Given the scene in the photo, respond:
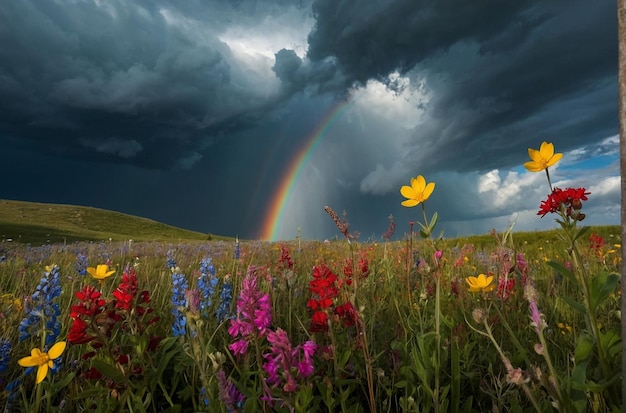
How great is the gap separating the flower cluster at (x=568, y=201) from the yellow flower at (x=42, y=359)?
7.47 feet

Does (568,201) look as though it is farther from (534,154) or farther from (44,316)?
(44,316)

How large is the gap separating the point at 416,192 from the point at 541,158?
2.09 ft

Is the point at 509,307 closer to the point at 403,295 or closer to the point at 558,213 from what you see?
the point at 403,295

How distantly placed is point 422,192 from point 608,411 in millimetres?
1329

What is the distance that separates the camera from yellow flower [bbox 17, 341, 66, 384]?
61.8 inches

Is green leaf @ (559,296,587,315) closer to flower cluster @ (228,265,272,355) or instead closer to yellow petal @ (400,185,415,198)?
yellow petal @ (400,185,415,198)

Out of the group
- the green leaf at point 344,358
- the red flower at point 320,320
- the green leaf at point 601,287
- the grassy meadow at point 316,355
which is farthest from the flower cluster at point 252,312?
the green leaf at point 601,287

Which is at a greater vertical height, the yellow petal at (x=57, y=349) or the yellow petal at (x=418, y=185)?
→ the yellow petal at (x=418, y=185)

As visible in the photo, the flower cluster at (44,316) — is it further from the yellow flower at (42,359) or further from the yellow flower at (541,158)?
the yellow flower at (541,158)

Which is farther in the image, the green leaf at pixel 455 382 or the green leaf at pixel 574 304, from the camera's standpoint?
the green leaf at pixel 455 382

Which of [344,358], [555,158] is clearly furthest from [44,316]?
[555,158]

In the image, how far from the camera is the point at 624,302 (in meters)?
1.19

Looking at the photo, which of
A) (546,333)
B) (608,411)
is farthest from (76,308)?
(546,333)

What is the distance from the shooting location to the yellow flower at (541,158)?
6.11 ft
